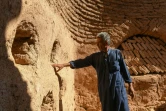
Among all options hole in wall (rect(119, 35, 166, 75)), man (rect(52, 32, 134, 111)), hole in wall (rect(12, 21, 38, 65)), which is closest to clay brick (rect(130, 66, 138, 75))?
hole in wall (rect(119, 35, 166, 75))

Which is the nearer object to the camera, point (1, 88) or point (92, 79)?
point (1, 88)

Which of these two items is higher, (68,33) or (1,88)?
(68,33)

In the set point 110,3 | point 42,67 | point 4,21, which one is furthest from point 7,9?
point 110,3

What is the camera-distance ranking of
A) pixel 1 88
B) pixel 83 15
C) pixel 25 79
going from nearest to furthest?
1. pixel 1 88
2. pixel 25 79
3. pixel 83 15

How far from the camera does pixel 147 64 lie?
4.61 metres

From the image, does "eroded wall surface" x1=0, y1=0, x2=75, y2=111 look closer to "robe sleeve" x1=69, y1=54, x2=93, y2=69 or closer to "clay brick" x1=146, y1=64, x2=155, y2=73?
"robe sleeve" x1=69, y1=54, x2=93, y2=69

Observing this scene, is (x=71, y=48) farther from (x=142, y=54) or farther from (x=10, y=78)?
(x=10, y=78)

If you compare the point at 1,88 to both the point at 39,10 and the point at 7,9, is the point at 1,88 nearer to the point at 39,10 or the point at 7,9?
the point at 7,9

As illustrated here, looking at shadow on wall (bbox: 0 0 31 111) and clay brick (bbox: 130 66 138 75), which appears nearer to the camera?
shadow on wall (bbox: 0 0 31 111)

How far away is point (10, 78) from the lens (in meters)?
2.16

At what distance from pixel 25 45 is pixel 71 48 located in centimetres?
175

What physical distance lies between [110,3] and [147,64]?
134 cm

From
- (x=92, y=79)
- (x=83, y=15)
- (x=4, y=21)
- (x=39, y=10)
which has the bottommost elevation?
(x=92, y=79)

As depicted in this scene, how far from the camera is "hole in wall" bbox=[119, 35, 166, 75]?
4.54 metres
